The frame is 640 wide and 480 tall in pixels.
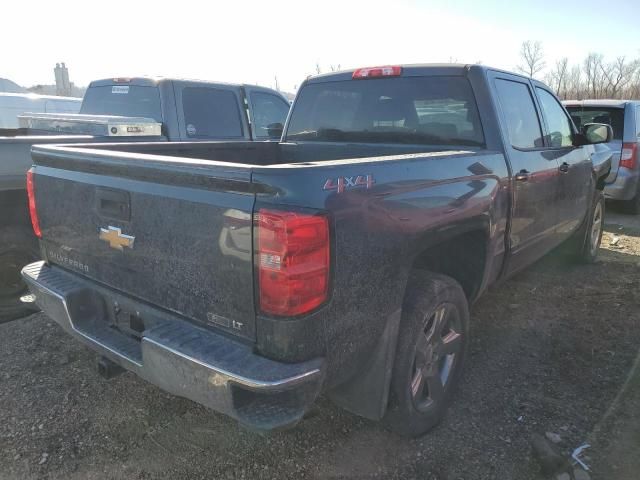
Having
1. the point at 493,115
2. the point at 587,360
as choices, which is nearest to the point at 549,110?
the point at 493,115

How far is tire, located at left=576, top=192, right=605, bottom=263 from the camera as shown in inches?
216

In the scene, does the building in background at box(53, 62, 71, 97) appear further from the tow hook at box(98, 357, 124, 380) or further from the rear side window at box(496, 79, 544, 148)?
the tow hook at box(98, 357, 124, 380)

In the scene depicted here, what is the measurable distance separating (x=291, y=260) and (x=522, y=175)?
2206 mm

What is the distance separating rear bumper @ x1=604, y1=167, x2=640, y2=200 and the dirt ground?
506 centimetres

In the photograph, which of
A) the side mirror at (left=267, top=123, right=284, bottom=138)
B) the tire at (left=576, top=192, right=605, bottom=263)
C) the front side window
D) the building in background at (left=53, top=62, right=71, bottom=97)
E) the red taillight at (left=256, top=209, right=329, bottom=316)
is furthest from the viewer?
the building in background at (left=53, top=62, right=71, bottom=97)

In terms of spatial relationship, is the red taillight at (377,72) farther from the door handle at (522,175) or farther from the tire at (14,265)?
the tire at (14,265)

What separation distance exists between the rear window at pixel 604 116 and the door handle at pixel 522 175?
5402 mm

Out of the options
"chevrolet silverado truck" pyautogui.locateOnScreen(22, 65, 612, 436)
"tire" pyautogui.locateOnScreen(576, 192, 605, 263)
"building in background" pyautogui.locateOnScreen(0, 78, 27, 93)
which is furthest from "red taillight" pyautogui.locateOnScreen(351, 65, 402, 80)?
"building in background" pyautogui.locateOnScreen(0, 78, 27, 93)

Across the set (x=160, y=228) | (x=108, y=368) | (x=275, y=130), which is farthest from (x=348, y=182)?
(x=275, y=130)

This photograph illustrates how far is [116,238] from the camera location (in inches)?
96.2


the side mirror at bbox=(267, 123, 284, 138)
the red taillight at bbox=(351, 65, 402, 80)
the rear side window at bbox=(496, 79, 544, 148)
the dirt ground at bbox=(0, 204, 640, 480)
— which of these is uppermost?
the red taillight at bbox=(351, 65, 402, 80)

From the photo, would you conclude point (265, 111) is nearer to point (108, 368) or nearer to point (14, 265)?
point (14, 265)

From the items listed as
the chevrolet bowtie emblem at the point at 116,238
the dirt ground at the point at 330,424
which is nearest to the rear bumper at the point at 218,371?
the chevrolet bowtie emblem at the point at 116,238

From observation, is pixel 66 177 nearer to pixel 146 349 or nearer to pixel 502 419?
pixel 146 349
